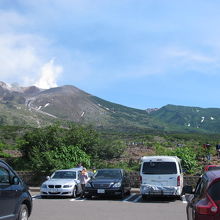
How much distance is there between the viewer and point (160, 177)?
16344 millimetres

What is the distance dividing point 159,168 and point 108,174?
2.52 metres

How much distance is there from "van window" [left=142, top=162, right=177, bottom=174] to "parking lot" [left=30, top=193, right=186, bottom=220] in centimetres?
121

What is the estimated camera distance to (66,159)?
81.8ft

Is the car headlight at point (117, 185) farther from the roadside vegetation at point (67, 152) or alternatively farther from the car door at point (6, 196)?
the car door at point (6, 196)

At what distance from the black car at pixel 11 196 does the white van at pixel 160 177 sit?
779 cm

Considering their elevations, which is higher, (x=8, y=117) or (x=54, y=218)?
(x=8, y=117)

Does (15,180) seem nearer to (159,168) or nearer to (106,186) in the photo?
(106,186)

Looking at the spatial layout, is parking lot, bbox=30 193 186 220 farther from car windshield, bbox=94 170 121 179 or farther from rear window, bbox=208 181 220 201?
rear window, bbox=208 181 220 201

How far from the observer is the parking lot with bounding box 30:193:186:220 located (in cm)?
1201

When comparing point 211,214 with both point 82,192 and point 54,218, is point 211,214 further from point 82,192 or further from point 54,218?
point 82,192

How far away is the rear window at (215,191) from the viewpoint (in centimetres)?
559

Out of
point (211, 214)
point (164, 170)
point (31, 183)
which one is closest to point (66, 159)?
point (31, 183)

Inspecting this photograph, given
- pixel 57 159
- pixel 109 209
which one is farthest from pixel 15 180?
pixel 57 159

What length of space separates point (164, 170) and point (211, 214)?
11318mm
